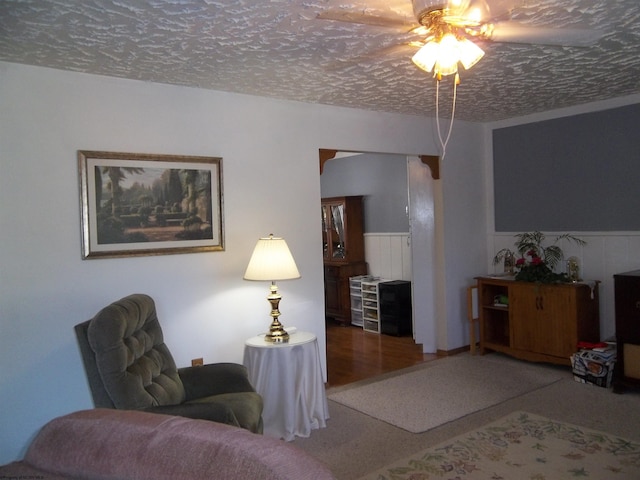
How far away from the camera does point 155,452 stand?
99 centimetres

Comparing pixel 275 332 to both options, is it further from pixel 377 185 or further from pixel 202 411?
pixel 377 185

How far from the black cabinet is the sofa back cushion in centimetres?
373

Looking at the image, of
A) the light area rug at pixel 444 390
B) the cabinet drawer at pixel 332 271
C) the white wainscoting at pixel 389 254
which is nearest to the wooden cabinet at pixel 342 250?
the cabinet drawer at pixel 332 271

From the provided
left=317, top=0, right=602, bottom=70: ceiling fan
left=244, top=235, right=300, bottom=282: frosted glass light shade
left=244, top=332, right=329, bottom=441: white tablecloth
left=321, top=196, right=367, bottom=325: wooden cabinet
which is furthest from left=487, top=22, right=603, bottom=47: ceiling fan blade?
left=321, top=196, right=367, bottom=325: wooden cabinet

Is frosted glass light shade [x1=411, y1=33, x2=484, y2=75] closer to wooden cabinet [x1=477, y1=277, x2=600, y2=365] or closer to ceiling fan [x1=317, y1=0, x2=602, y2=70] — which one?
ceiling fan [x1=317, y1=0, x2=602, y2=70]

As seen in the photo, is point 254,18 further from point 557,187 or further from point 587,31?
point 557,187

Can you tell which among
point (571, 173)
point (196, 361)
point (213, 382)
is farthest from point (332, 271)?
point (213, 382)

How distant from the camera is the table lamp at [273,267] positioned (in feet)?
11.0

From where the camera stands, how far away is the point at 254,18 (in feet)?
8.13

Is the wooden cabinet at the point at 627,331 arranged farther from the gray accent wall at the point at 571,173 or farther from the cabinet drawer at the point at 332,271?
the cabinet drawer at the point at 332,271

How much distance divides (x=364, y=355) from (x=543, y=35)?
390 cm

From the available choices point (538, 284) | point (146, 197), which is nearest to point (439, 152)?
point (538, 284)

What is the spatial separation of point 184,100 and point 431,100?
2.06 m

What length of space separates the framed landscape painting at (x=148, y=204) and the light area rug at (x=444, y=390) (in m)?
1.69
